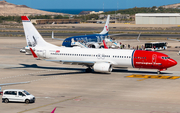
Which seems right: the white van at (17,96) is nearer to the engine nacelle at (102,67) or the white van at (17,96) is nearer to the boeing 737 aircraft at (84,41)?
the engine nacelle at (102,67)

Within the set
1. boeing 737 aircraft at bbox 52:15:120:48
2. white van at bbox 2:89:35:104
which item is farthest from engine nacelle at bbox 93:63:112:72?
boeing 737 aircraft at bbox 52:15:120:48

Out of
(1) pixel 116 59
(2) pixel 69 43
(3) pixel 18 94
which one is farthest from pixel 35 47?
(2) pixel 69 43

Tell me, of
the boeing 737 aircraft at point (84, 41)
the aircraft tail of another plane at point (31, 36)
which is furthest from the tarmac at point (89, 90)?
the boeing 737 aircraft at point (84, 41)

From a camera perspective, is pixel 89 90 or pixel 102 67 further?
pixel 102 67

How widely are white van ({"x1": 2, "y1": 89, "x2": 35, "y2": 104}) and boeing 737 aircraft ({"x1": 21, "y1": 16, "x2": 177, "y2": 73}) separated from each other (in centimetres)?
2287

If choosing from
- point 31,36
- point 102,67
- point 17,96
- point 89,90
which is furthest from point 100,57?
point 17,96

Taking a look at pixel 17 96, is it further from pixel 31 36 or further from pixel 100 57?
pixel 31 36

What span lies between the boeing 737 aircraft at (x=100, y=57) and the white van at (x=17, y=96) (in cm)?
2287

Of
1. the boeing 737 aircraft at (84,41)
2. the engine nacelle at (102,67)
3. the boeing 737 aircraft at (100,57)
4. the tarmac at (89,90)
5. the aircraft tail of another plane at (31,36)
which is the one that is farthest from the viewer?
the boeing 737 aircraft at (84,41)

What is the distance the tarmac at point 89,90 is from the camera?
36219 millimetres

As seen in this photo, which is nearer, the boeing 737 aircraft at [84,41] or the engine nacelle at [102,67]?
the engine nacelle at [102,67]

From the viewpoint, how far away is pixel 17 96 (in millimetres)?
38156

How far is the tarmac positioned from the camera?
36.2 metres

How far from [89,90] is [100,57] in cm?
1508
